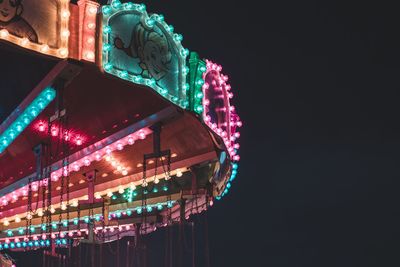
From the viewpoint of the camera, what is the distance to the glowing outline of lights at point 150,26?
8320mm

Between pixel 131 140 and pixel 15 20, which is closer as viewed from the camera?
pixel 15 20

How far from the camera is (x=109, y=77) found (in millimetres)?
8367

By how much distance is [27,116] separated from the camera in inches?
386

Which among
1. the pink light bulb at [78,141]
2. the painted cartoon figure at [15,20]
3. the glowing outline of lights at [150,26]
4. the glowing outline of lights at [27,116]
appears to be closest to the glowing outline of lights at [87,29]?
the glowing outline of lights at [150,26]

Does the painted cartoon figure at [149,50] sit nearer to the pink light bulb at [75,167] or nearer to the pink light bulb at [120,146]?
the pink light bulb at [120,146]

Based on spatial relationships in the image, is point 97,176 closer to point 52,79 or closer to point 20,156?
point 20,156

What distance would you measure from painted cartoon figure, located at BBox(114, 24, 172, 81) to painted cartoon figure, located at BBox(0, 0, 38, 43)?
4.20ft

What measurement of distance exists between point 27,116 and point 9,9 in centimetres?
266

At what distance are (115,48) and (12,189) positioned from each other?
23.8 ft

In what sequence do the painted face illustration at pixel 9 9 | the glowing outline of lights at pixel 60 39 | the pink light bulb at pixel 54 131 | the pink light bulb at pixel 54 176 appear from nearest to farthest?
the painted face illustration at pixel 9 9, the glowing outline of lights at pixel 60 39, the pink light bulb at pixel 54 131, the pink light bulb at pixel 54 176

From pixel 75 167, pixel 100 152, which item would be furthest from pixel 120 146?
pixel 75 167

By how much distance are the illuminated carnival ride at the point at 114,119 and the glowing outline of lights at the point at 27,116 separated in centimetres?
2

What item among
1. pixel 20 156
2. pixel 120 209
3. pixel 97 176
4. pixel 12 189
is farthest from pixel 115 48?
pixel 120 209

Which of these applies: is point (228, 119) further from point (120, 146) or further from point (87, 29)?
point (87, 29)
